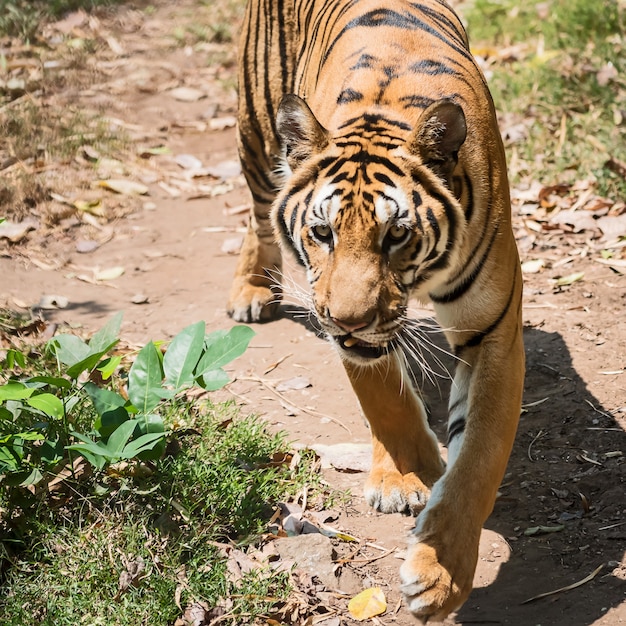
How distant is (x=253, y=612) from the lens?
9.56ft

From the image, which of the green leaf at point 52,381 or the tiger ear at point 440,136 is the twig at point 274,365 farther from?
the tiger ear at point 440,136

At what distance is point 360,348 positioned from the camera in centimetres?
Result: 307

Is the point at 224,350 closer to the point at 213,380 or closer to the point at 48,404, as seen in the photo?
the point at 213,380

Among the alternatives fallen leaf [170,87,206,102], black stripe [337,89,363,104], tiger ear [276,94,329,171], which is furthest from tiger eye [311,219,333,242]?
fallen leaf [170,87,206,102]

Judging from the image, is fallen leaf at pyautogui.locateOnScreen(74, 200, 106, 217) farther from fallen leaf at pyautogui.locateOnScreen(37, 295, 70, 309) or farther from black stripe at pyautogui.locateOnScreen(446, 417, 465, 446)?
black stripe at pyautogui.locateOnScreen(446, 417, 465, 446)

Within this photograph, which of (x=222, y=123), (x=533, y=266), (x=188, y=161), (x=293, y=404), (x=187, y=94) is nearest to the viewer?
(x=293, y=404)

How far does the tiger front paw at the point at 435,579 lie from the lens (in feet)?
9.00

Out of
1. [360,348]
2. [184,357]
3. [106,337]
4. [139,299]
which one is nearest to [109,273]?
[139,299]

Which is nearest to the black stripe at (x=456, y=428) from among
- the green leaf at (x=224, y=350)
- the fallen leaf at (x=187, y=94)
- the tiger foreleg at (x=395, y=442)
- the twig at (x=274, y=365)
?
the tiger foreleg at (x=395, y=442)

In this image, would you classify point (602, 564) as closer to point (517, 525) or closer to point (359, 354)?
point (517, 525)

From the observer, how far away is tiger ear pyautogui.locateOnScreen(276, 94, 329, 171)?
3.11 metres

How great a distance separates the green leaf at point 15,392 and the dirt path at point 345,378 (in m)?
1.27

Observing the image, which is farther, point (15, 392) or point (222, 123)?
point (222, 123)

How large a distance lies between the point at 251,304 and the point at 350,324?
2207mm
